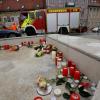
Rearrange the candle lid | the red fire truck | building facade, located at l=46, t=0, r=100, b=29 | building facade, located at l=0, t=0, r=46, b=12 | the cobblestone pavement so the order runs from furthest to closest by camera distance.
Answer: building facade, located at l=0, t=0, r=46, b=12
building facade, located at l=46, t=0, r=100, b=29
the red fire truck
the cobblestone pavement
the candle lid

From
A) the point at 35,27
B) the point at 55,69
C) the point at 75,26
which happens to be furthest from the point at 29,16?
the point at 55,69

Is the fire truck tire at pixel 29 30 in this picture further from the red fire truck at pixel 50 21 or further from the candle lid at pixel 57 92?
the candle lid at pixel 57 92

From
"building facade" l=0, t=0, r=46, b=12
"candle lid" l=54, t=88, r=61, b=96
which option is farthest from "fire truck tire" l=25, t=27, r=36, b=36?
"candle lid" l=54, t=88, r=61, b=96

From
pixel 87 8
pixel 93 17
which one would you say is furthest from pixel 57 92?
pixel 87 8

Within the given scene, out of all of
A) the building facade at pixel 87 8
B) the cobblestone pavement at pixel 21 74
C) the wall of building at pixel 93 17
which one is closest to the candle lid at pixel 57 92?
the cobblestone pavement at pixel 21 74

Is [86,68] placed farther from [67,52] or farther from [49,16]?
[49,16]

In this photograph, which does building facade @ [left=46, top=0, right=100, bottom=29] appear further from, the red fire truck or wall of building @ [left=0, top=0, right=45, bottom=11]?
the red fire truck

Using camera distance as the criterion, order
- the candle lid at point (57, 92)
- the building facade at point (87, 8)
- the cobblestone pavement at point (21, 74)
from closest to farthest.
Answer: the candle lid at point (57, 92) → the cobblestone pavement at point (21, 74) → the building facade at point (87, 8)

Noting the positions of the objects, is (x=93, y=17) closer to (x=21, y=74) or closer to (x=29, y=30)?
(x=29, y=30)

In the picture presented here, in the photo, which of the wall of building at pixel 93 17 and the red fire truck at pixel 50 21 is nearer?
the red fire truck at pixel 50 21

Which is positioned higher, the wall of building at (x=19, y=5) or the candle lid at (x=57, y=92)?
the wall of building at (x=19, y=5)

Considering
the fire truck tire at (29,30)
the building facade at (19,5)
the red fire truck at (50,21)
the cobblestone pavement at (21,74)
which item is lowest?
the cobblestone pavement at (21,74)

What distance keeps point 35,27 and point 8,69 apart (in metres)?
7.12

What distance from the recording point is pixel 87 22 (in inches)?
590
